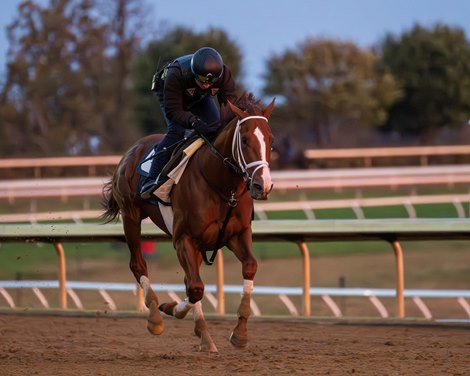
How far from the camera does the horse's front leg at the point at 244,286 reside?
7633 mm

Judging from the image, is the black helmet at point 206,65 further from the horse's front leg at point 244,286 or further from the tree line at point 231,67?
the tree line at point 231,67

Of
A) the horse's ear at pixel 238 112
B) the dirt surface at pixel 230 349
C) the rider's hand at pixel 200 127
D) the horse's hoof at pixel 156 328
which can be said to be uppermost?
the horse's ear at pixel 238 112

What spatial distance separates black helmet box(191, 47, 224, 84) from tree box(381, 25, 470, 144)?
3123 cm

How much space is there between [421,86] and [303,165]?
415 inches

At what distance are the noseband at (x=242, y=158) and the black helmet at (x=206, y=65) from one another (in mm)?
610

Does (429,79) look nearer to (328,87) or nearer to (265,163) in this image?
(328,87)

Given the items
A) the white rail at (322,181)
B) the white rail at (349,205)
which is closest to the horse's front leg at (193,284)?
the white rail at (349,205)

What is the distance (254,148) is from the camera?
7.12m

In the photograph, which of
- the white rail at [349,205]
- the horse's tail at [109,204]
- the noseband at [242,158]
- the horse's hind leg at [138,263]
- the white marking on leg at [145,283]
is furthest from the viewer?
the white rail at [349,205]

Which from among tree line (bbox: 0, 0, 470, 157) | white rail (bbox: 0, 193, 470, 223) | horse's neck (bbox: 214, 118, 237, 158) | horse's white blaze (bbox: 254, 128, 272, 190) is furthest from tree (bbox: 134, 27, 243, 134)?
horse's white blaze (bbox: 254, 128, 272, 190)

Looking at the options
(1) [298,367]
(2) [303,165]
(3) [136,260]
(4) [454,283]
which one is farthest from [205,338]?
(2) [303,165]

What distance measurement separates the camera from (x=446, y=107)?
39125 mm

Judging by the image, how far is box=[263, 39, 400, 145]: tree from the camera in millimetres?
39562

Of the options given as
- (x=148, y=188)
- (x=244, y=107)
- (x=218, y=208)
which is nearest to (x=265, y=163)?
(x=244, y=107)
